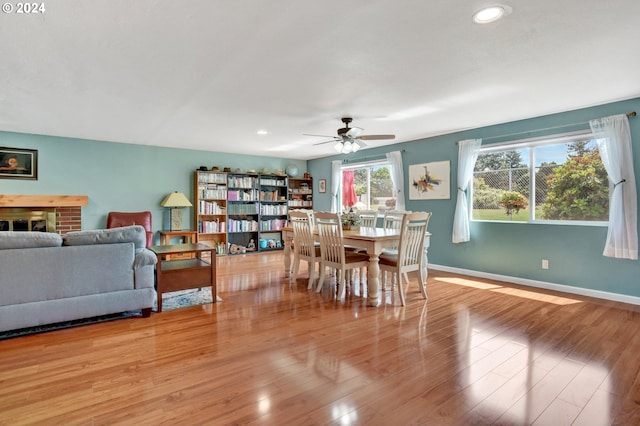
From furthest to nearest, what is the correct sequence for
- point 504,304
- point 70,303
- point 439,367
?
point 504,304, point 70,303, point 439,367

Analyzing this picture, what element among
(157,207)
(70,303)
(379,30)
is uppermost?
(379,30)

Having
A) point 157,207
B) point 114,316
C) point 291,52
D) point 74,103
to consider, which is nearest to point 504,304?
point 291,52

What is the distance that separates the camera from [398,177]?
5945 millimetres

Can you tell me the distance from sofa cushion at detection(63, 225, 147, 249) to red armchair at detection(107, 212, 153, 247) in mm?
2842

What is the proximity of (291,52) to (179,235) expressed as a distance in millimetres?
4768

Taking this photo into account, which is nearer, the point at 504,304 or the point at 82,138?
the point at 504,304

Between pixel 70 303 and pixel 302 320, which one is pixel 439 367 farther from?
pixel 70 303

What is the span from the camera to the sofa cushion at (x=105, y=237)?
282 cm

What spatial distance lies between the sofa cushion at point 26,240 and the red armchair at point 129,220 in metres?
3.02

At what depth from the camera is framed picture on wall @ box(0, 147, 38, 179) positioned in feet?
16.7

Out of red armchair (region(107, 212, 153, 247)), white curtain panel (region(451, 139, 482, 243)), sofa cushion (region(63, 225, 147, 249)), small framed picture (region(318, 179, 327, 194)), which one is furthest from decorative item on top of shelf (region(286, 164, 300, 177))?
sofa cushion (region(63, 225, 147, 249))

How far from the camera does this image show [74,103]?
12.1ft


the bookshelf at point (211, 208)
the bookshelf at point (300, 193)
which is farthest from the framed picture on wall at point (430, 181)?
the bookshelf at point (211, 208)

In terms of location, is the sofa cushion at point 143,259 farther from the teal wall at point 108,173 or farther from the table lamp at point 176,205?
the teal wall at point 108,173
